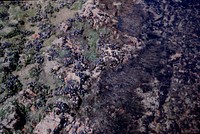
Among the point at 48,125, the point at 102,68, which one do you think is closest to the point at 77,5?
the point at 102,68

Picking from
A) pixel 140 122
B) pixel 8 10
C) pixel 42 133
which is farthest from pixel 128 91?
pixel 8 10

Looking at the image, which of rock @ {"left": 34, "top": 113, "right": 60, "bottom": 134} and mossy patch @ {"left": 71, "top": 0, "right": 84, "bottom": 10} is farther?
mossy patch @ {"left": 71, "top": 0, "right": 84, "bottom": 10}

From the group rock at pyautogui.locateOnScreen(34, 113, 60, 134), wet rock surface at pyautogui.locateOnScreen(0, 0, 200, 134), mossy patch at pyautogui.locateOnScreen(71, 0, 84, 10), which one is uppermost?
mossy patch at pyautogui.locateOnScreen(71, 0, 84, 10)

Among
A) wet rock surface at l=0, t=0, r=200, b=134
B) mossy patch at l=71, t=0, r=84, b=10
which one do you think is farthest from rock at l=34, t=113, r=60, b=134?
mossy patch at l=71, t=0, r=84, b=10

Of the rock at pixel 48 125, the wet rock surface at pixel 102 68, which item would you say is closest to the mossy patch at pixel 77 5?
the wet rock surface at pixel 102 68

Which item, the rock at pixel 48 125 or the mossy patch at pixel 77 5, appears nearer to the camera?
the rock at pixel 48 125

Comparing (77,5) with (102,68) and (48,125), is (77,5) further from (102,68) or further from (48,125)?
(48,125)

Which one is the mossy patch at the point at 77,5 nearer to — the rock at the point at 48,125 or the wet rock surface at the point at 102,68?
the wet rock surface at the point at 102,68

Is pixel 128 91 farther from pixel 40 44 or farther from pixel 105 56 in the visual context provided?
pixel 40 44

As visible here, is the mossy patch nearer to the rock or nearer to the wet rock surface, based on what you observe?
the wet rock surface
